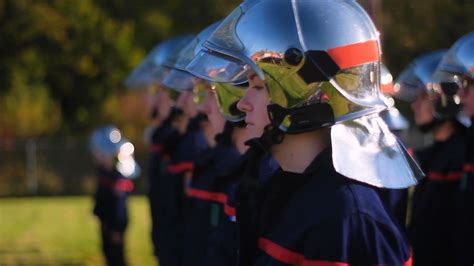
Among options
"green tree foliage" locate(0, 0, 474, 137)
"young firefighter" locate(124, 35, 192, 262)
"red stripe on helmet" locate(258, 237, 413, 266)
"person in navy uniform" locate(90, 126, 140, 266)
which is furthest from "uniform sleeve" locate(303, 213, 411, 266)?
"green tree foliage" locate(0, 0, 474, 137)

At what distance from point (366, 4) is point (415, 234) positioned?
1.67 meters

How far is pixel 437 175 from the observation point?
537 centimetres

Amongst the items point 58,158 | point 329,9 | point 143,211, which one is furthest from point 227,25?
point 58,158

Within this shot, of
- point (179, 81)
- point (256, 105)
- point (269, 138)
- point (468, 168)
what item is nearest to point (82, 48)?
point (179, 81)

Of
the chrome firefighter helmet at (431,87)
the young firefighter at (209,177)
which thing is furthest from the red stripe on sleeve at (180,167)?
the chrome firefighter helmet at (431,87)

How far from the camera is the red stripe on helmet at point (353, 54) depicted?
256cm

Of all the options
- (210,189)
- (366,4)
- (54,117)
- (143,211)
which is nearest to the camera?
(210,189)

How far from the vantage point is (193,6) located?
32438mm

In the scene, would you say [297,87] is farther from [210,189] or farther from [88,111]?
[88,111]

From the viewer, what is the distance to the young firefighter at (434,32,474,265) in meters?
4.56

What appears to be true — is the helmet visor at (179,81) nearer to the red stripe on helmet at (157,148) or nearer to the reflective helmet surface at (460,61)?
the red stripe on helmet at (157,148)

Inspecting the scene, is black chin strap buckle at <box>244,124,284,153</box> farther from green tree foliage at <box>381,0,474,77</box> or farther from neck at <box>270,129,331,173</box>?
green tree foliage at <box>381,0,474,77</box>

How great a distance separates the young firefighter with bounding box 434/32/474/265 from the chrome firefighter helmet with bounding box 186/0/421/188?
205 cm

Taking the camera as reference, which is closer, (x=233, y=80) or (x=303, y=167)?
(x=303, y=167)
